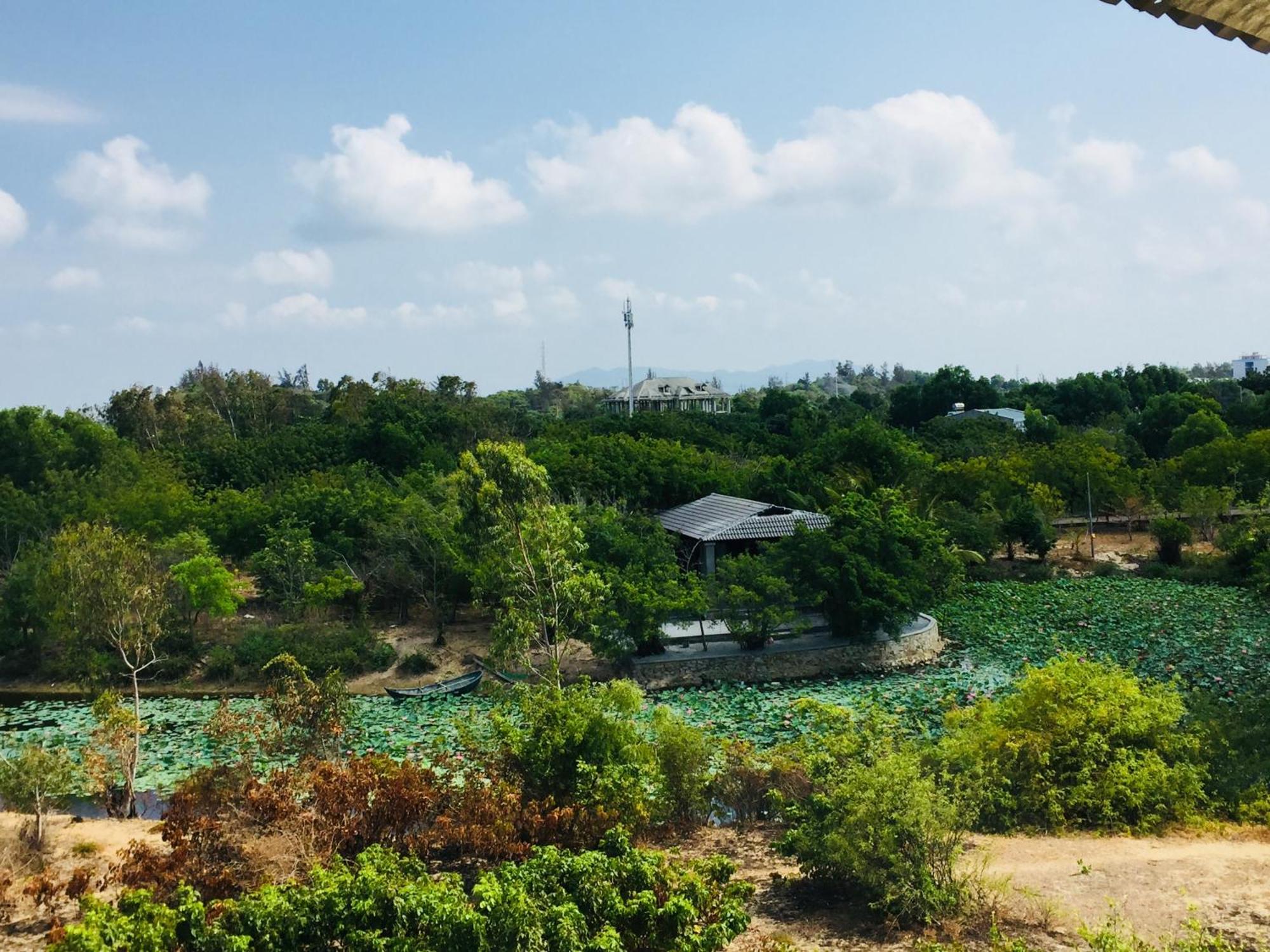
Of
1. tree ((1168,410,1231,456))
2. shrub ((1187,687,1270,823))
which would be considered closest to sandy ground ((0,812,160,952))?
shrub ((1187,687,1270,823))

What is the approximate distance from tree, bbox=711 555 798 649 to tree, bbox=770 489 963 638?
0.49 metres

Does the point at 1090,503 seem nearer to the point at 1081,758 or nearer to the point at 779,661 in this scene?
the point at 779,661

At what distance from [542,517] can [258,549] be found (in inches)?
575

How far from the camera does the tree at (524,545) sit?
42.3 feet

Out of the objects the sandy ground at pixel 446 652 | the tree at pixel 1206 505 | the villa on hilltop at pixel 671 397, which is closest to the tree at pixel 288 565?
the sandy ground at pixel 446 652

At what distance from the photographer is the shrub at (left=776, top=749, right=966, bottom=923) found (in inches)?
291

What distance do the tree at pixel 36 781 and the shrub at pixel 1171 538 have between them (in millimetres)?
25908

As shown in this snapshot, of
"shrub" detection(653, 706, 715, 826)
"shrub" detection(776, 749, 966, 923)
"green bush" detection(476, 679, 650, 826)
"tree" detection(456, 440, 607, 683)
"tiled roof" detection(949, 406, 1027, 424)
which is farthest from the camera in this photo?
"tiled roof" detection(949, 406, 1027, 424)

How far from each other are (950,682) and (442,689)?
30.9 feet

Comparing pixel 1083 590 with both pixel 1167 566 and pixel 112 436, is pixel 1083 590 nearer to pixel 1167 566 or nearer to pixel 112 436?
pixel 1167 566

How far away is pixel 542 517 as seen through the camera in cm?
1321

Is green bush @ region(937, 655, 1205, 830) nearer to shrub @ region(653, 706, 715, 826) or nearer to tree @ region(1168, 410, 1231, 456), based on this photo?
shrub @ region(653, 706, 715, 826)

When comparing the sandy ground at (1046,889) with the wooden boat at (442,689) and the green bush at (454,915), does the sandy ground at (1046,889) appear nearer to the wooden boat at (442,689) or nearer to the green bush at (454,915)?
the green bush at (454,915)

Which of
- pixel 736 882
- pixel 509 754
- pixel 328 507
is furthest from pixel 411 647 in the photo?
pixel 736 882
